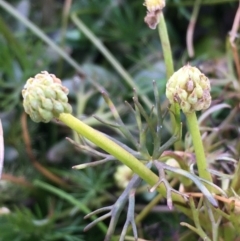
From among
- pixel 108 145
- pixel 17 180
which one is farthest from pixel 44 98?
pixel 17 180

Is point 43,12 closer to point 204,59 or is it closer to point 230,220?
point 204,59

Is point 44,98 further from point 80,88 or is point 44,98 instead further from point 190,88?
point 80,88

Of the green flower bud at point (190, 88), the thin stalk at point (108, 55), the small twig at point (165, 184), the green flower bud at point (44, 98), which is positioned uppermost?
the thin stalk at point (108, 55)

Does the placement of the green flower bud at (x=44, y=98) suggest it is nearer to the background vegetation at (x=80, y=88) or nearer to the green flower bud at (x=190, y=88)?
the green flower bud at (x=190, y=88)

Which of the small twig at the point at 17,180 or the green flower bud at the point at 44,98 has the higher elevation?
the green flower bud at the point at 44,98

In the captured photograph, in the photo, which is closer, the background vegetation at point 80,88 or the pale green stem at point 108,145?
the pale green stem at point 108,145

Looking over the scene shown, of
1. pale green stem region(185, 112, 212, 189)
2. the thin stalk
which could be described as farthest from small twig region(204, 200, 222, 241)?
the thin stalk

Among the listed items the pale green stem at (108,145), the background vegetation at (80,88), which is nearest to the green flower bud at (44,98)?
the pale green stem at (108,145)
